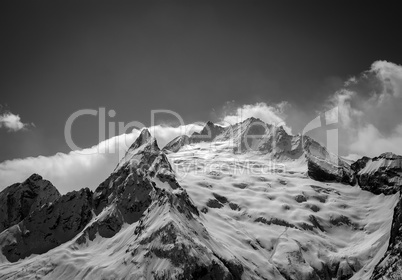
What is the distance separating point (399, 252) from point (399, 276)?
1998cm

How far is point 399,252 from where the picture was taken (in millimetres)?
197500

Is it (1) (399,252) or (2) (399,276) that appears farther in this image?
(1) (399,252)

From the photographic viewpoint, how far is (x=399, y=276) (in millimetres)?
180250
